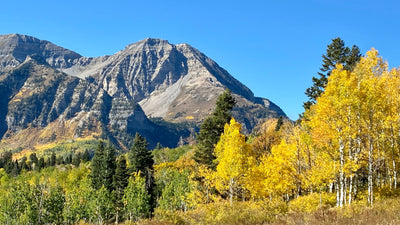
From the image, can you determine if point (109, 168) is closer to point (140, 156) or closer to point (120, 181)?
point (120, 181)

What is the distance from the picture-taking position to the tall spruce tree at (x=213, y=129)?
158 feet

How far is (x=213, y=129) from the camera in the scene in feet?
160

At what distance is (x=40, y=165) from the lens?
178 metres

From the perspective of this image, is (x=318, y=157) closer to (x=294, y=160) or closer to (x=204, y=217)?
(x=294, y=160)

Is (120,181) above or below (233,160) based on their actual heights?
below

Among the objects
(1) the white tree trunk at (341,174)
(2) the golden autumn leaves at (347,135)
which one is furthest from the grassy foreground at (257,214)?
(2) the golden autumn leaves at (347,135)

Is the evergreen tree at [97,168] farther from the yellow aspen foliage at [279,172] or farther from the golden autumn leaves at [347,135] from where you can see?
the golden autumn leaves at [347,135]

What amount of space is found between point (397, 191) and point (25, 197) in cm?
6722

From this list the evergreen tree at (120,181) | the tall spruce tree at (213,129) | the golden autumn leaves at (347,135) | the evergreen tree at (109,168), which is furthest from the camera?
the evergreen tree at (109,168)

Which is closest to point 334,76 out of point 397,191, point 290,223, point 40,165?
point 397,191

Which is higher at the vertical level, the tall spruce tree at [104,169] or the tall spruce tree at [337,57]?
the tall spruce tree at [337,57]

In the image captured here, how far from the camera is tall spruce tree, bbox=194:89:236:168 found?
158 ft

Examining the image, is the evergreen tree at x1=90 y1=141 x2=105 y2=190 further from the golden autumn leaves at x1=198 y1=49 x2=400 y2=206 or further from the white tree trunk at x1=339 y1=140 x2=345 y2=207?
the white tree trunk at x1=339 y1=140 x2=345 y2=207

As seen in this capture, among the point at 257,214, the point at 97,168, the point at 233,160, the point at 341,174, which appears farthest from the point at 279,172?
the point at 97,168
